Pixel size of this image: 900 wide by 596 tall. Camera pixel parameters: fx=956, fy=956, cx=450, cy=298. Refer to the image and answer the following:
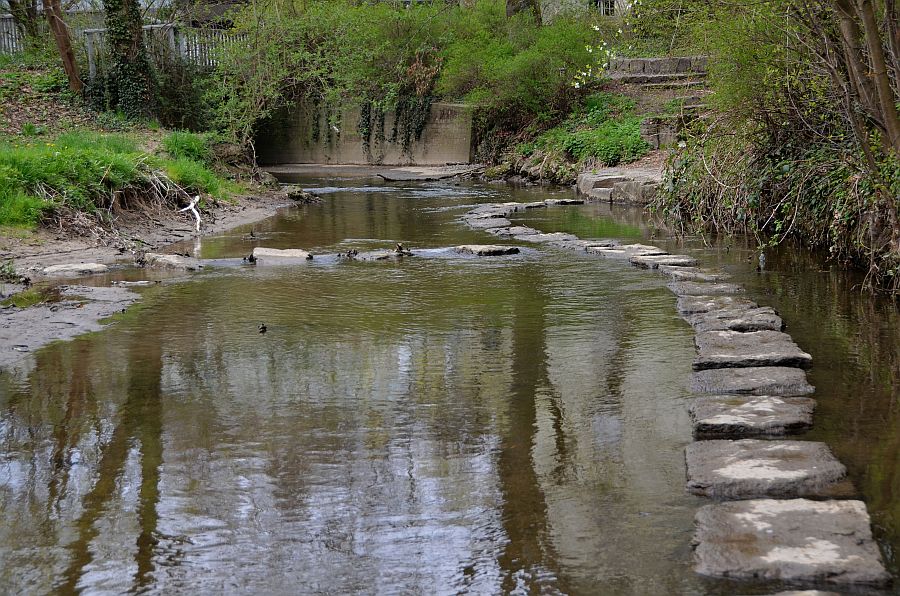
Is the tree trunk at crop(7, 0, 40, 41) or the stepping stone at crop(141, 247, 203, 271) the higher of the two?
the tree trunk at crop(7, 0, 40, 41)

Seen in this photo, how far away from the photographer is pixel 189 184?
45.7 feet

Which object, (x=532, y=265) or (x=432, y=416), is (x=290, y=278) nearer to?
(x=532, y=265)

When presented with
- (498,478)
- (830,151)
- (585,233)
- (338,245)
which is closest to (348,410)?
(498,478)

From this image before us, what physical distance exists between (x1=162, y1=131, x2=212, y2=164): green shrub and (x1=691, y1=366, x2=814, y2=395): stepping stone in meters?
12.3

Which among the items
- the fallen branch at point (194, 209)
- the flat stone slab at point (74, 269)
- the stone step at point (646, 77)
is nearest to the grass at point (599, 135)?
the stone step at point (646, 77)

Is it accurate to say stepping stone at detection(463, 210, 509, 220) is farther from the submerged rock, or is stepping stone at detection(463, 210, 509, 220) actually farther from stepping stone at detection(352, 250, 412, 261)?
stepping stone at detection(352, 250, 412, 261)

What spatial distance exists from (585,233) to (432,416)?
7549mm

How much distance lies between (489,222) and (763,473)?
9.53 meters

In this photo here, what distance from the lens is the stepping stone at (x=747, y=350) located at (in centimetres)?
554

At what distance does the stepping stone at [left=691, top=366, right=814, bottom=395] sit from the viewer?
5.05 m

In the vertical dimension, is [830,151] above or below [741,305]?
above

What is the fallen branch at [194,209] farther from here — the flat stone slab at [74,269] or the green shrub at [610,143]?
the green shrub at [610,143]

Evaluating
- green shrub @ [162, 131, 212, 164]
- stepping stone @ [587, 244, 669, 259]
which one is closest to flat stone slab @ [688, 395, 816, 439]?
stepping stone @ [587, 244, 669, 259]

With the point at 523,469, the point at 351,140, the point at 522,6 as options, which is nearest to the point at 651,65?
the point at 522,6
